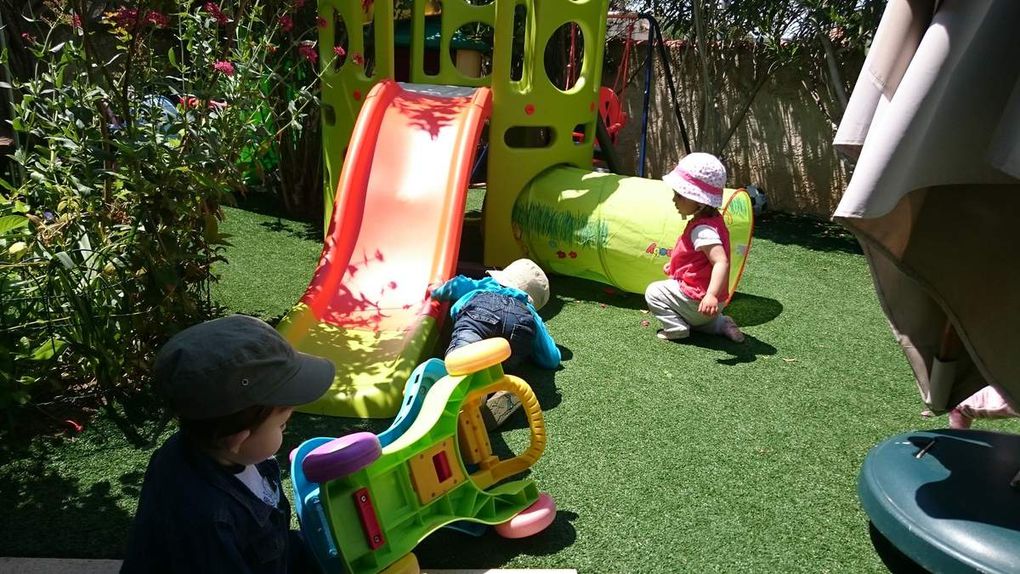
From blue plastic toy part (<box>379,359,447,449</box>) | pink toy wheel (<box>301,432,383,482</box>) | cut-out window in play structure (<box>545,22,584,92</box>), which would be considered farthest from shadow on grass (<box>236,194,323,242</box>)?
pink toy wheel (<box>301,432,383,482</box>)

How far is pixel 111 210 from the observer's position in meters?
3.54

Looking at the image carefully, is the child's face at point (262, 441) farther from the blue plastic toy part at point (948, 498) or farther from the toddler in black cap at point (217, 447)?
the blue plastic toy part at point (948, 498)

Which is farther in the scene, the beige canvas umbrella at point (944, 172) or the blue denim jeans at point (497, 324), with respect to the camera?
the blue denim jeans at point (497, 324)

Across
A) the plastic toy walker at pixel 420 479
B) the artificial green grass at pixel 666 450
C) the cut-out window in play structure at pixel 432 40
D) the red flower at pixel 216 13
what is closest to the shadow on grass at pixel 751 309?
the artificial green grass at pixel 666 450

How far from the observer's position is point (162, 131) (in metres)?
3.59

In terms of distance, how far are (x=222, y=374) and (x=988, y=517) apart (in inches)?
86.2

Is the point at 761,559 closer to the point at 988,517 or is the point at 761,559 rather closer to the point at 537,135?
the point at 988,517

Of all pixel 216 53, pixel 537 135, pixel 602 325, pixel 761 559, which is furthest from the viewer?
pixel 537 135

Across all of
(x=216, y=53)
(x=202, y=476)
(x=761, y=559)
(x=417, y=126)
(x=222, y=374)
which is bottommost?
(x=761, y=559)

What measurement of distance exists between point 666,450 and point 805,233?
5.58m

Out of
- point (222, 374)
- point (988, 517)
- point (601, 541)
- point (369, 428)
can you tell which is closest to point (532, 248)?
point (369, 428)

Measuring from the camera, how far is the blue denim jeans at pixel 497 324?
3.91 m

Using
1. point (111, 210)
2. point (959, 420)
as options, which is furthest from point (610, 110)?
point (111, 210)

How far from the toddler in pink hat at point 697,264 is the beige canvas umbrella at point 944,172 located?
2178 millimetres
